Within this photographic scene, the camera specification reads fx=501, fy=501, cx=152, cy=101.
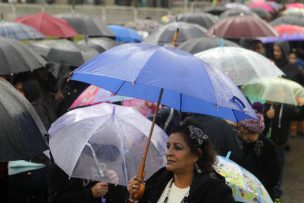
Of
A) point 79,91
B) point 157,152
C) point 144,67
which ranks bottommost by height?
point 79,91

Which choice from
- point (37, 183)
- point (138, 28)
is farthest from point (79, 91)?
point (138, 28)

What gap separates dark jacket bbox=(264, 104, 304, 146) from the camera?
7.15m

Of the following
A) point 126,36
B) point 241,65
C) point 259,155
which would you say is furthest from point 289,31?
point 259,155

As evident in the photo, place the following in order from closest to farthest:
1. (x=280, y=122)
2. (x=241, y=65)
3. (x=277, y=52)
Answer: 1. (x=241, y=65)
2. (x=280, y=122)
3. (x=277, y=52)

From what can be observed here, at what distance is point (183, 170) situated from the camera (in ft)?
10.5

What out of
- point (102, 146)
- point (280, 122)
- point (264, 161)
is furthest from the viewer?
point (280, 122)

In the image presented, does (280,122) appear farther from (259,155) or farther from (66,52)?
(66,52)

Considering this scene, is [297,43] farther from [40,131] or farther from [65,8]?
[65,8]

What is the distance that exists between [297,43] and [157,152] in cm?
936

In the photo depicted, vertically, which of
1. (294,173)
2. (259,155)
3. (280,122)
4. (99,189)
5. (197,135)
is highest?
(197,135)

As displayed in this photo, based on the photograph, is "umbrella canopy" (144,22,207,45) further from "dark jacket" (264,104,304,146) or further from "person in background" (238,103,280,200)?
"person in background" (238,103,280,200)

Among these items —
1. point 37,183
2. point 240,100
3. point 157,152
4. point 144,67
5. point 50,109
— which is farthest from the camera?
point 50,109

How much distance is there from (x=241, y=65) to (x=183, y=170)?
2814 mm

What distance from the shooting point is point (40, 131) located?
3180 millimetres
